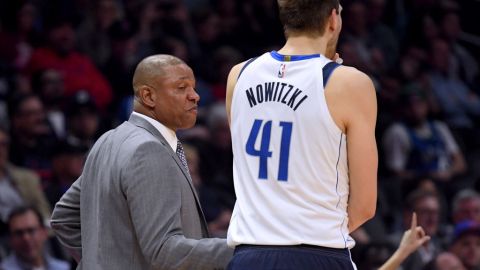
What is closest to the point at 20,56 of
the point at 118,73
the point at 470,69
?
the point at 118,73

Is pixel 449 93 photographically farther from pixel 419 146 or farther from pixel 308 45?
pixel 308 45

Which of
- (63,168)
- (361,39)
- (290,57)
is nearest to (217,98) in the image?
(361,39)

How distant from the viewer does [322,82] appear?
340cm

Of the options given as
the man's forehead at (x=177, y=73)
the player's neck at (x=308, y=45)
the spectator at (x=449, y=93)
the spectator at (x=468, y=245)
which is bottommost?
the spectator at (x=468, y=245)

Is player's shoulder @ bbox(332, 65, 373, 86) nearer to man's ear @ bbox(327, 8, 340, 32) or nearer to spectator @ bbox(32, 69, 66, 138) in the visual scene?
man's ear @ bbox(327, 8, 340, 32)

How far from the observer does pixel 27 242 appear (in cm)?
735

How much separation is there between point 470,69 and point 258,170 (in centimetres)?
934

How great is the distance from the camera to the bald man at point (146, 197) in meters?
Answer: 3.78

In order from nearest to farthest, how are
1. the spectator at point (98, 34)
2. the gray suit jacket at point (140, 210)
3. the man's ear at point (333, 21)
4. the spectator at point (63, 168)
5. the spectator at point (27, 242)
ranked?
the man's ear at point (333, 21) < the gray suit jacket at point (140, 210) < the spectator at point (27, 242) < the spectator at point (63, 168) < the spectator at point (98, 34)

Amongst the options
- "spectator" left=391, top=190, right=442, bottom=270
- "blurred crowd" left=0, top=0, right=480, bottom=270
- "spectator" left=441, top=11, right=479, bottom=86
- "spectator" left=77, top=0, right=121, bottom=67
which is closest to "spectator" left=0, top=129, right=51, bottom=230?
"blurred crowd" left=0, top=0, right=480, bottom=270

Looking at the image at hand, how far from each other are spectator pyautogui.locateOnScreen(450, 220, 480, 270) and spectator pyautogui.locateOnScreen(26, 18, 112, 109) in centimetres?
352

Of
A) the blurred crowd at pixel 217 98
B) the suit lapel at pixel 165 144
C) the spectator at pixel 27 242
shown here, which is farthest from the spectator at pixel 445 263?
the suit lapel at pixel 165 144

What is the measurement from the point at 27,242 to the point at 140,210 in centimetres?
371

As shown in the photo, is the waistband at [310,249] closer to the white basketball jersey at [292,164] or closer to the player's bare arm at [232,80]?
the white basketball jersey at [292,164]
